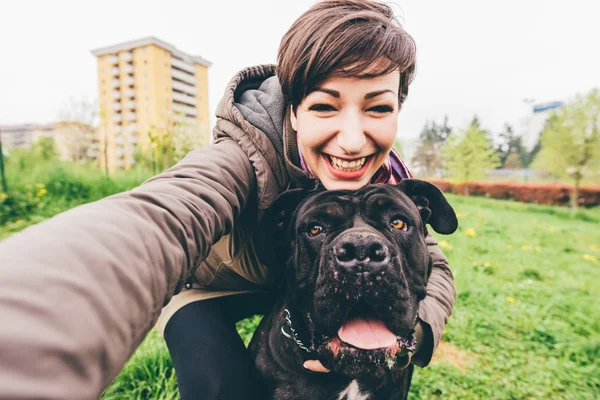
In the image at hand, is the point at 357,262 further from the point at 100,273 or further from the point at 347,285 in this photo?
the point at 100,273

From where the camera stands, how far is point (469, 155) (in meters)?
24.3

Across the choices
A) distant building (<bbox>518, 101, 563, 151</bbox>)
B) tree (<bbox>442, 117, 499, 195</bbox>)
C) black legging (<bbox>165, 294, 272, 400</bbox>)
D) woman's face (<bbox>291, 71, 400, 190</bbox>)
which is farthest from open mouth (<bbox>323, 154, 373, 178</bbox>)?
distant building (<bbox>518, 101, 563, 151</bbox>)

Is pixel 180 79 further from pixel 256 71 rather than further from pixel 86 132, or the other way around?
pixel 256 71

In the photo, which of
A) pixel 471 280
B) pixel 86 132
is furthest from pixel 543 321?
pixel 86 132

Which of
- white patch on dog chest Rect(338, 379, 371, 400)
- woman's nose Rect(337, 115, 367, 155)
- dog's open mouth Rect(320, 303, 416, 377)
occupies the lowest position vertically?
white patch on dog chest Rect(338, 379, 371, 400)

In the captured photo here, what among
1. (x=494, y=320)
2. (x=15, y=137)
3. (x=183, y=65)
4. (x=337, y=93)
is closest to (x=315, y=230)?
(x=337, y=93)

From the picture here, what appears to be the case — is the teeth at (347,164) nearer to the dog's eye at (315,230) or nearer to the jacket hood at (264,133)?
the jacket hood at (264,133)

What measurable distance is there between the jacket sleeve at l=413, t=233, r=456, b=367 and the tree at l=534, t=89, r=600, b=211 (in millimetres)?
20316

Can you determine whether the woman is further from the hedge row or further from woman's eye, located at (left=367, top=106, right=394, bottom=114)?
the hedge row

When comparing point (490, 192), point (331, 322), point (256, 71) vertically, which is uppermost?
point (256, 71)

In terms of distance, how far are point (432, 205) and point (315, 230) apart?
693 mm

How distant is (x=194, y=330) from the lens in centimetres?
185

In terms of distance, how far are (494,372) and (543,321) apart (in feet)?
4.32

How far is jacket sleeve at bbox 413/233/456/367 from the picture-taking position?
73.0 inches
